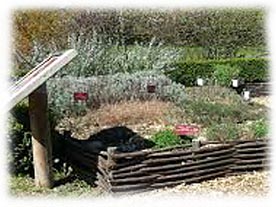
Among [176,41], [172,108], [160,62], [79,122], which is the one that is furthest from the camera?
[176,41]

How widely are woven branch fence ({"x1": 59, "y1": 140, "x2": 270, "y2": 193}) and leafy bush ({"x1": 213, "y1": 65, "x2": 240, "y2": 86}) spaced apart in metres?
6.42

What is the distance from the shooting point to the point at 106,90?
1069cm

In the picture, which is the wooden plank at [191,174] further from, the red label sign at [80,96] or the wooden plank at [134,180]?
the red label sign at [80,96]

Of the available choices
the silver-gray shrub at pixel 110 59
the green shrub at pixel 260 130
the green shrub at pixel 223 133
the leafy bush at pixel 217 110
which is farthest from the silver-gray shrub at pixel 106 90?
the green shrub at pixel 223 133

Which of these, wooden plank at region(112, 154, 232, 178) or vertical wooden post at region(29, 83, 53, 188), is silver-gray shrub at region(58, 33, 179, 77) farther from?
wooden plank at region(112, 154, 232, 178)

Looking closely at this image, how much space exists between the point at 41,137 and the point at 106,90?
13.8ft

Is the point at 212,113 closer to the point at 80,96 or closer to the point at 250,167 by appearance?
the point at 80,96

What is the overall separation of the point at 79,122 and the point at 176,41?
789cm

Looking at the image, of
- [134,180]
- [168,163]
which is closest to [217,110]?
[168,163]

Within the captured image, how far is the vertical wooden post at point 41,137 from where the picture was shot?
6.48 m

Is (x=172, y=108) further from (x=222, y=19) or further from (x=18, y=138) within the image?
(x=222, y=19)

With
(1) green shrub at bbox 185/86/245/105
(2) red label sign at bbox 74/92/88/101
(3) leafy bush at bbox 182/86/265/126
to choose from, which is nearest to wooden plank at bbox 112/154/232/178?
(3) leafy bush at bbox 182/86/265/126

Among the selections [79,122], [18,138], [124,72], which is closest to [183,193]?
[18,138]

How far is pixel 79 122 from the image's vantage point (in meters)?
9.61
